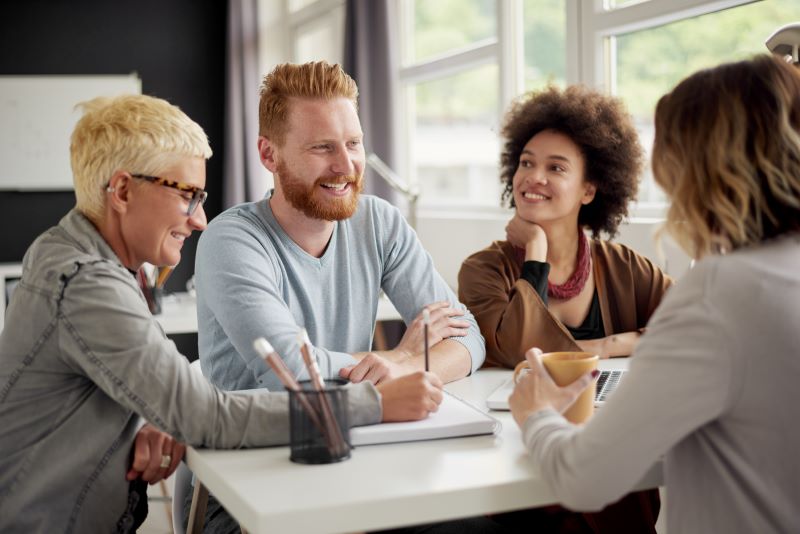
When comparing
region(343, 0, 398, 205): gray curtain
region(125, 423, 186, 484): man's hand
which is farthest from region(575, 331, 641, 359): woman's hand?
region(343, 0, 398, 205): gray curtain

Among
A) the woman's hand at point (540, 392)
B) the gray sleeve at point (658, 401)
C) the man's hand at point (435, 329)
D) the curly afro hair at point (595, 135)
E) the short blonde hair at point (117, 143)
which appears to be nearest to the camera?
the gray sleeve at point (658, 401)

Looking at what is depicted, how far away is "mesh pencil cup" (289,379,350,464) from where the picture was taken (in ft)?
4.05

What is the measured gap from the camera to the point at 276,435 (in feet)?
4.40

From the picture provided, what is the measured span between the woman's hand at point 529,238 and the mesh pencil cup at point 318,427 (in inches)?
43.8

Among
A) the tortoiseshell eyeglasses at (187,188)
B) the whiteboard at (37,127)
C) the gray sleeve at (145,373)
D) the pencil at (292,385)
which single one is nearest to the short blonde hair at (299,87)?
the tortoiseshell eyeglasses at (187,188)

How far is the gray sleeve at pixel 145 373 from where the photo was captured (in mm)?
1295

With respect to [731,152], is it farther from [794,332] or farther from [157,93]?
[157,93]

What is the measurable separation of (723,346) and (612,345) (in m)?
1.08

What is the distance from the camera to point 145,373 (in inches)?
50.8

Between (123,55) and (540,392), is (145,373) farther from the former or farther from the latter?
(123,55)

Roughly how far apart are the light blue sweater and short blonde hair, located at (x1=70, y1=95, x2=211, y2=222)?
408 mm

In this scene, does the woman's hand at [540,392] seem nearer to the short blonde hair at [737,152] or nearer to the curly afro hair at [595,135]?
the short blonde hair at [737,152]

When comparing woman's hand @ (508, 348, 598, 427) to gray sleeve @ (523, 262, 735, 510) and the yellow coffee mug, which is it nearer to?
the yellow coffee mug

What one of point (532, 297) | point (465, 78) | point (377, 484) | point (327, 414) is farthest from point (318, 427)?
point (465, 78)
